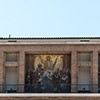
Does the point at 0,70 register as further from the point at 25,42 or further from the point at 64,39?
the point at 64,39

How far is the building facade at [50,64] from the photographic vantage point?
27.3 metres

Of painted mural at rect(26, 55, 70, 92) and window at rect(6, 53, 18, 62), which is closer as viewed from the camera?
painted mural at rect(26, 55, 70, 92)

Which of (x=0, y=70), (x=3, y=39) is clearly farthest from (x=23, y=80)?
(x=3, y=39)

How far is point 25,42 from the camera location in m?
28.0

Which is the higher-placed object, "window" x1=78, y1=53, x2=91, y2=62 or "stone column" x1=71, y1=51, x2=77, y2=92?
"window" x1=78, y1=53, x2=91, y2=62

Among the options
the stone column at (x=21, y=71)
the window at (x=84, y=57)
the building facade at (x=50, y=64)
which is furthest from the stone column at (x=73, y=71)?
the stone column at (x=21, y=71)

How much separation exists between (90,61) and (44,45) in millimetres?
3537

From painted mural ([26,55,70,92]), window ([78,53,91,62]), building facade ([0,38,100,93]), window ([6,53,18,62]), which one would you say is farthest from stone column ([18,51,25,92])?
window ([78,53,91,62])

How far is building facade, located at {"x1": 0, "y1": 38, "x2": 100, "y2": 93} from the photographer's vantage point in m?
27.3

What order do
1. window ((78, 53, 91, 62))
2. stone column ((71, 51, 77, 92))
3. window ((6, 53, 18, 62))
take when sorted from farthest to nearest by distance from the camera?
window ((6, 53, 18, 62))
window ((78, 53, 91, 62))
stone column ((71, 51, 77, 92))

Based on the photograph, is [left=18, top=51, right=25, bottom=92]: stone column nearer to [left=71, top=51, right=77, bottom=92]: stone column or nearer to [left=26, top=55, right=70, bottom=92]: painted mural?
[left=26, top=55, right=70, bottom=92]: painted mural

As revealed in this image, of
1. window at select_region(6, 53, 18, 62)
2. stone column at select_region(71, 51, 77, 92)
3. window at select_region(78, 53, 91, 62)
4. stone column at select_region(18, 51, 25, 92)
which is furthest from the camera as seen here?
window at select_region(6, 53, 18, 62)

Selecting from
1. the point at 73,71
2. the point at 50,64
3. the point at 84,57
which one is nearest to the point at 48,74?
the point at 50,64

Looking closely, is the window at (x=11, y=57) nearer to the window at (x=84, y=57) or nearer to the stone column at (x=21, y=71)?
the stone column at (x=21, y=71)
